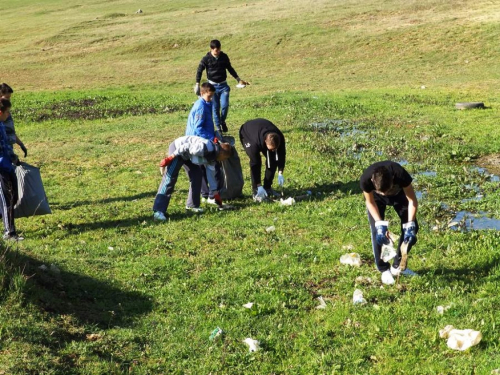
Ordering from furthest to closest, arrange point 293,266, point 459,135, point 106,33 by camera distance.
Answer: point 106,33, point 459,135, point 293,266

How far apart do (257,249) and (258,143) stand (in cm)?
278

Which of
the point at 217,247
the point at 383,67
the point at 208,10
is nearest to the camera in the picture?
the point at 217,247

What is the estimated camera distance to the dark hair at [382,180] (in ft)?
21.5

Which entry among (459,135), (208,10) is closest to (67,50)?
(208,10)

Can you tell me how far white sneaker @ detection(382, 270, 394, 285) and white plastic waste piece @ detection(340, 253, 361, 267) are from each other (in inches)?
22.9

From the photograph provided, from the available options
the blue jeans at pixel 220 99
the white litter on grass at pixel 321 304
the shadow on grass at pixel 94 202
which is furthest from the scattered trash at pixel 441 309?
the blue jeans at pixel 220 99

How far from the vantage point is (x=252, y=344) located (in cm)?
613

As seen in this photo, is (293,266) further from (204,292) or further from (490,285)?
(490,285)

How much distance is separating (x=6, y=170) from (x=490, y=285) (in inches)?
273

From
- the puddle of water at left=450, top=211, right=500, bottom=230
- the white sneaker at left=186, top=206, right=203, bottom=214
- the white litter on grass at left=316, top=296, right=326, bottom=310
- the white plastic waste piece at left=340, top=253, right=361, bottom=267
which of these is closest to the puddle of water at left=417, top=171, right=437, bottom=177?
the puddle of water at left=450, top=211, right=500, bottom=230

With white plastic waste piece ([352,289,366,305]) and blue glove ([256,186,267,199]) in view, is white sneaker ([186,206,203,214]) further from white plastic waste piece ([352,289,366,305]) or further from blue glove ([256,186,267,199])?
white plastic waste piece ([352,289,366,305])

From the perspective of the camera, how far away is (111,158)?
15.8m

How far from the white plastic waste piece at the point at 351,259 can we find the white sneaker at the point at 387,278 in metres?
0.58

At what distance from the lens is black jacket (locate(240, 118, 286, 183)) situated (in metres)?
10.9
